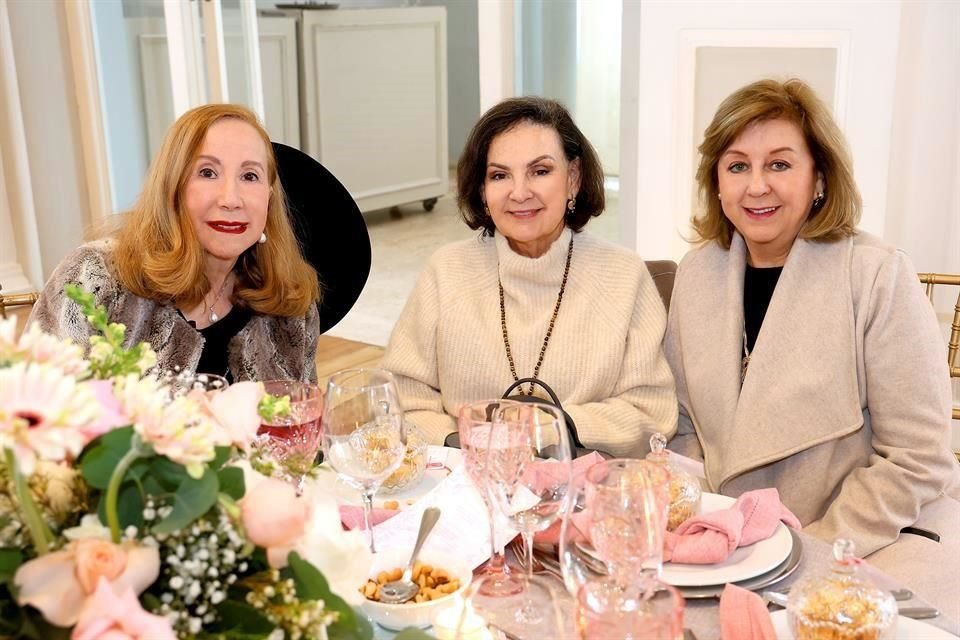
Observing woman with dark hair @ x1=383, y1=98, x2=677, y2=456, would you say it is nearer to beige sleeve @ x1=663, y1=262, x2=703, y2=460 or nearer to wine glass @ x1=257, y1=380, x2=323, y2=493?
beige sleeve @ x1=663, y1=262, x2=703, y2=460

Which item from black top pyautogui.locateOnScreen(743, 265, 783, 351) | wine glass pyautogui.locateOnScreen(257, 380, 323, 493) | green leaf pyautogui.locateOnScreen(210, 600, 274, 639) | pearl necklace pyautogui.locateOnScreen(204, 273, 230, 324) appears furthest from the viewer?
pearl necklace pyautogui.locateOnScreen(204, 273, 230, 324)

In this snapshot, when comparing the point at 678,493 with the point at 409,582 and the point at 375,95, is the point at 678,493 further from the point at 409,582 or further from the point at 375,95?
the point at 375,95

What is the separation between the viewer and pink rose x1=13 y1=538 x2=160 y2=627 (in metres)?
0.71

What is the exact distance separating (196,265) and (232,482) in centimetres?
126

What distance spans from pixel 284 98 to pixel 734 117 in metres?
4.01

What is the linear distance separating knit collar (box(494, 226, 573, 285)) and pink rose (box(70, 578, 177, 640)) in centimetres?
146

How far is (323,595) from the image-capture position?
80 centimetres

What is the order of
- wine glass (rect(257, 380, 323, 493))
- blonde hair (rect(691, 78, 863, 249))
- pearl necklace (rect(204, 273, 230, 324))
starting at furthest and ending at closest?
1. pearl necklace (rect(204, 273, 230, 324))
2. blonde hair (rect(691, 78, 863, 249))
3. wine glass (rect(257, 380, 323, 493))

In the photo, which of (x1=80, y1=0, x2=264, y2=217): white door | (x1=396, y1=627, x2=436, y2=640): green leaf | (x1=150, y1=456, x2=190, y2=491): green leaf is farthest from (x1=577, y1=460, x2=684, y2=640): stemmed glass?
(x1=80, y1=0, x2=264, y2=217): white door

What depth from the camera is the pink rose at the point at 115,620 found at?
694 millimetres

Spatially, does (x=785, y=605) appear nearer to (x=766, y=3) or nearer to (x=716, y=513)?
(x=716, y=513)

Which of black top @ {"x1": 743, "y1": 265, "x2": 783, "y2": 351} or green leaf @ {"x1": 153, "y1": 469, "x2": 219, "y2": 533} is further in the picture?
black top @ {"x1": 743, "y1": 265, "x2": 783, "y2": 351}

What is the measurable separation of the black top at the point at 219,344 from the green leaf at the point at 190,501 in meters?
1.29

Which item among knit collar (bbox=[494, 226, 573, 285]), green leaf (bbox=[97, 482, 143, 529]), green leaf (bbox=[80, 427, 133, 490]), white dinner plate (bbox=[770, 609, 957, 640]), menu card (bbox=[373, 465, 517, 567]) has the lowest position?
menu card (bbox=[373, 465, 517, 567])
